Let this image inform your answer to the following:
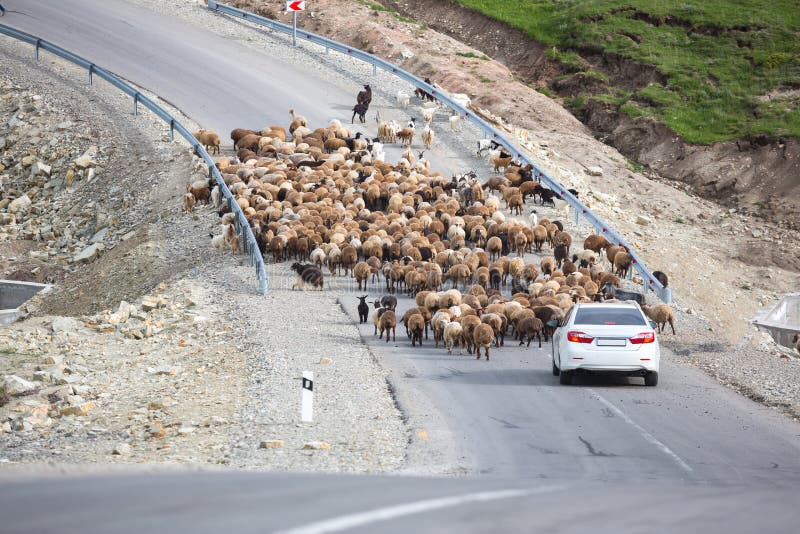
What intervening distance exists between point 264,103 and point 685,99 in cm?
1915

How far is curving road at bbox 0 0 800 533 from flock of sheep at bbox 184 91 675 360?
2.52 ft

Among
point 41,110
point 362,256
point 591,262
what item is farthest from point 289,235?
point 41,110

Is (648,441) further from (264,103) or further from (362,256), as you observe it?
(264,103)

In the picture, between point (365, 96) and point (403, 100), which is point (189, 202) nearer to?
point (365, 96)

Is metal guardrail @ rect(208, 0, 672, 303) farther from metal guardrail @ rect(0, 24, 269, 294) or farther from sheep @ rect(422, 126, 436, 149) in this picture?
metal guardrail @ rect(0, 24, 269, 294)

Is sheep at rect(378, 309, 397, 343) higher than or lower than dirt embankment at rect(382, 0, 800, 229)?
lower

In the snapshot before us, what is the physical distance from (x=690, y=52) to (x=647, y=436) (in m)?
41.5

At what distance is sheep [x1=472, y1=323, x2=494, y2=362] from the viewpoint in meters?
20.0

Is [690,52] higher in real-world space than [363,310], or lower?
higher

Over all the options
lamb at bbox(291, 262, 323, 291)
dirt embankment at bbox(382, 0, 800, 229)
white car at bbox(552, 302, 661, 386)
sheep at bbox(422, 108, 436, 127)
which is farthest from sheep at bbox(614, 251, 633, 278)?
dirt embankment at bbox(382, 0, 800, 229)

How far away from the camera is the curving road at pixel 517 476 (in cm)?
762

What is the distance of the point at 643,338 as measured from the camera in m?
17.5

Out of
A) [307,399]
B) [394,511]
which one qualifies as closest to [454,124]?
[307,399]

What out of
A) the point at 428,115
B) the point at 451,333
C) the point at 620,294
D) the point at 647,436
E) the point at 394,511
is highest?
the point at 428,115
